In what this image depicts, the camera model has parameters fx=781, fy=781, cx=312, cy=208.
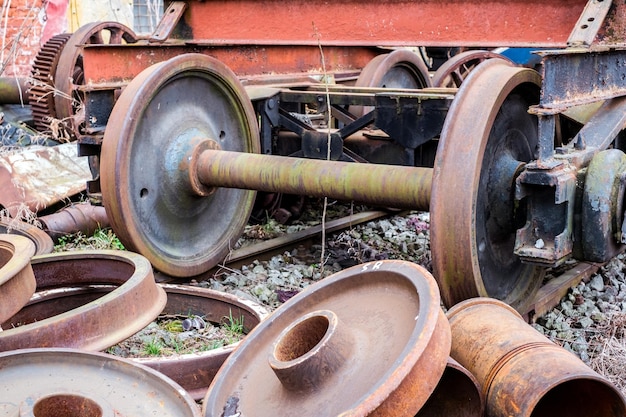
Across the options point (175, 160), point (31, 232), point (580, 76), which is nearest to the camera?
point (580, 76)

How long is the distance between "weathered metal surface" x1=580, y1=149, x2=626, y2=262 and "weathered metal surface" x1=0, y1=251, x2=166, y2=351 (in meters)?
1.70

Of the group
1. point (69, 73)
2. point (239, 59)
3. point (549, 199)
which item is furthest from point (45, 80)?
point (549, 199)

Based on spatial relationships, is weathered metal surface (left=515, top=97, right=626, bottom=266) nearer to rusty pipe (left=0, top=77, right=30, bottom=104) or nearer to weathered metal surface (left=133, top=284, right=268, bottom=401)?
weathered metal surface (left=133, top=284, right=268, bottom=401)

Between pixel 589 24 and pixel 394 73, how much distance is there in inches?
110

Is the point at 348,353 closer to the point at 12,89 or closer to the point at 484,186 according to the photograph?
the point at 484,186

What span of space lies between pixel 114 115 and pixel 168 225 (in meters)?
0.72

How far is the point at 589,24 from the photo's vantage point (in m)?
3.44

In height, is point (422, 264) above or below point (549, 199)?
below

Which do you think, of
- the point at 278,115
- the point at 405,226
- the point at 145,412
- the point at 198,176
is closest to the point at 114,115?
the point at 198,176

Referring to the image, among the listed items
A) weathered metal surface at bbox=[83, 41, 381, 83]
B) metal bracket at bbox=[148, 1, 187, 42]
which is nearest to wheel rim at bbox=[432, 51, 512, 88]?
weathered metal surface at bbox=[83, 41, 381, 83]

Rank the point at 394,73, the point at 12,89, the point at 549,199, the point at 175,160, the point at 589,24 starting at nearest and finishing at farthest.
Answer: the point at 549,199 < the point at 589,24 < the point at 175,160 < the point at 394,73 < the point at 12,89

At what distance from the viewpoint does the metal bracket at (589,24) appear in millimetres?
3354

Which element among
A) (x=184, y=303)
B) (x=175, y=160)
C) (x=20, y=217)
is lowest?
(x=184, y=303)

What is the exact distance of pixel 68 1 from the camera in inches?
383
